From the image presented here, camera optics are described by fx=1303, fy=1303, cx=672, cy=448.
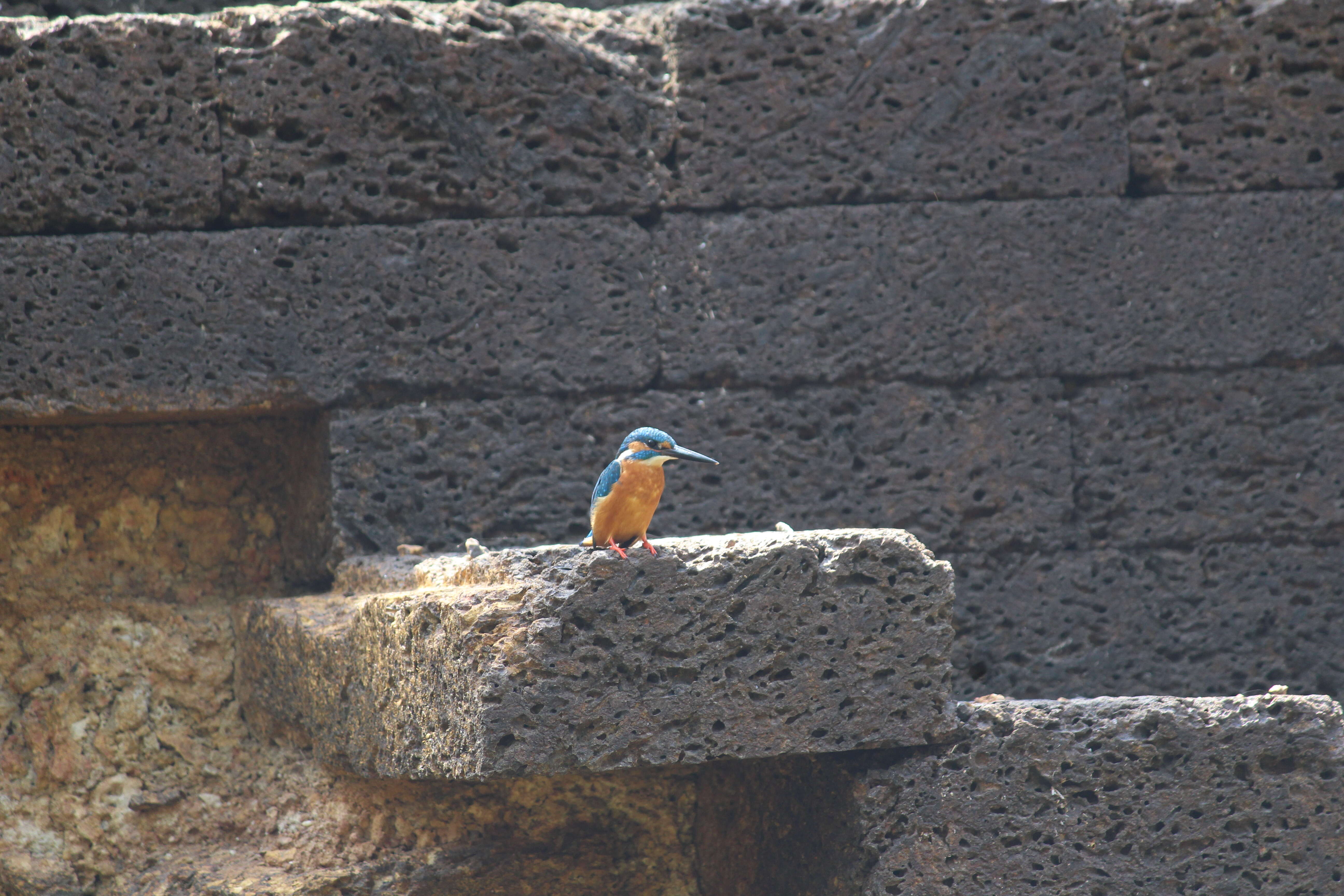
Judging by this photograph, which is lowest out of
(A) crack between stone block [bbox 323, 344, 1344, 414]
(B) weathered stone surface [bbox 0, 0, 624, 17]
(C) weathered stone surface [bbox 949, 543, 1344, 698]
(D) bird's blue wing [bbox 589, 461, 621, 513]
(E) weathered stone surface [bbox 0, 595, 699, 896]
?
(E) weathered stone surface [bbox 0, 595, 699, 896]

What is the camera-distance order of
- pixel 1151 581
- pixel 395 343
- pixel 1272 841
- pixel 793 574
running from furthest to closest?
1. pixel 1151 581
2. pixel 395 343
3. pixel 1272 841
4. pixel 793 574

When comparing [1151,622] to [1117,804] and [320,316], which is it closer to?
[1117,804]

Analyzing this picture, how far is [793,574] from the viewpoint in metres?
3.03

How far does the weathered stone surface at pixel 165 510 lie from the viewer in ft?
13.9

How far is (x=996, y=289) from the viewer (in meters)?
4.50

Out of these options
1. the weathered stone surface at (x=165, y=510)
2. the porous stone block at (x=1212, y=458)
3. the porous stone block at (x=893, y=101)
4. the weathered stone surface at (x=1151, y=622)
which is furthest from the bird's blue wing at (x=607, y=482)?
the porous stone block at (x=1212, y=458)

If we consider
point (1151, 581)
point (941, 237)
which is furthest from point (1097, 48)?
point (1151, 581)

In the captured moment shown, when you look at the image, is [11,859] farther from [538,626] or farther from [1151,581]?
[1151,581]

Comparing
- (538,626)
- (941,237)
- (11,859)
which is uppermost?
(941,237)

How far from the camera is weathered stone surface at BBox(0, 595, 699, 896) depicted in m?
3.67

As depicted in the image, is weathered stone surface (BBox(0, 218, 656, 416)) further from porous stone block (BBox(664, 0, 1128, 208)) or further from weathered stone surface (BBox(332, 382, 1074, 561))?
porous stone block (BBox(664, 0, 1128, 208))

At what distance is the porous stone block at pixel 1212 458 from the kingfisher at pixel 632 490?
202 cm

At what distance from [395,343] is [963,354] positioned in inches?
75.4

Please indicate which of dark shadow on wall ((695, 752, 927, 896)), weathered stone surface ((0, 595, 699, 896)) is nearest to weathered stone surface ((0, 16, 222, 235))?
weathered stone surface ((0, 595, 699, 896))
